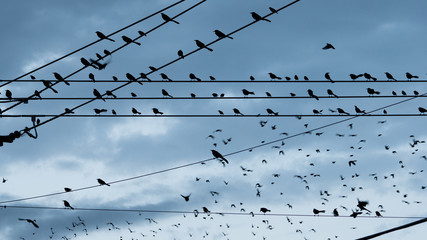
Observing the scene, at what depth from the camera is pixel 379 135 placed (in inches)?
806

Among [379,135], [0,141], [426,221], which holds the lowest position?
[426,221]

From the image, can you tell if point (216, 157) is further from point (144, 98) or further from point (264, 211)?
point (264, 211)

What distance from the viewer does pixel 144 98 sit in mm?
13562

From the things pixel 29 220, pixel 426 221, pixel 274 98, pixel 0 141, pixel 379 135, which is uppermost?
pixel 379 135

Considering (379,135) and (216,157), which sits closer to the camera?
(216,157)

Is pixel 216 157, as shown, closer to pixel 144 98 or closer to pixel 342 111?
pixel 144 98

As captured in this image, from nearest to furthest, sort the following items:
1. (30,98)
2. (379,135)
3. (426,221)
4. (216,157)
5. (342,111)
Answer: (426,221)
(30,98)
(216,157)
(342,111)
(379,135)

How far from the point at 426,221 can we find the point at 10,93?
11.7 m

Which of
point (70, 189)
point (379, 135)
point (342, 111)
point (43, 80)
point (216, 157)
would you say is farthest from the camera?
point (379, 135)

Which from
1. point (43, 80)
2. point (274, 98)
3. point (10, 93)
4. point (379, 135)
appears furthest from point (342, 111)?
point (10, 93)

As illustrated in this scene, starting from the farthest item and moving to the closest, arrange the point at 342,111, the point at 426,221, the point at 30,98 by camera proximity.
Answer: the point at 342,111, the point at 30,98, the point at 426,221

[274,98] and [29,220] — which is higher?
[274,98]

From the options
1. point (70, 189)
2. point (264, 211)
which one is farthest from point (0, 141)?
point (264, 211)

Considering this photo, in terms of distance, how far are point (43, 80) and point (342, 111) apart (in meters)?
8.07
